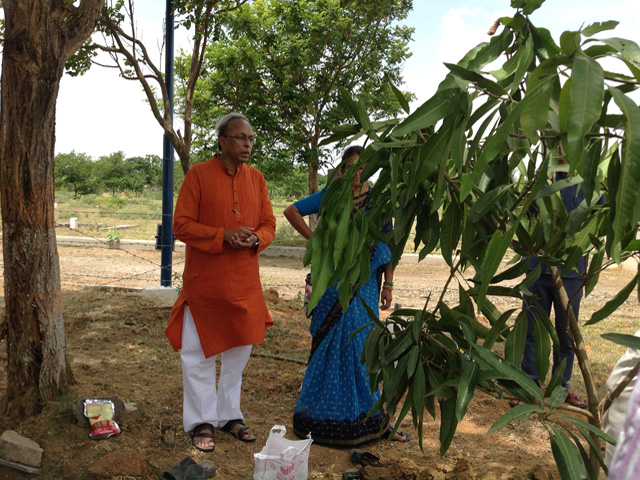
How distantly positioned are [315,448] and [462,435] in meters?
0.98

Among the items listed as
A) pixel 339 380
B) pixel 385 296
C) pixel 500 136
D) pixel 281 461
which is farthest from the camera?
pixel 385 296

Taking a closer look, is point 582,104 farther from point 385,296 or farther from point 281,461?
point 385,296

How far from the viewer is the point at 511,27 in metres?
1.20

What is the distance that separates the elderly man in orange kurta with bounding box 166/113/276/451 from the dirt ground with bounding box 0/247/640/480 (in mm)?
262

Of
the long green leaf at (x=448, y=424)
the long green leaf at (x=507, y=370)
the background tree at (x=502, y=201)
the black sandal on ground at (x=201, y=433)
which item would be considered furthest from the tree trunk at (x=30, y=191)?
the long green leaf at (x=507, y=370)

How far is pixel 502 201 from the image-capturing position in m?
1.45

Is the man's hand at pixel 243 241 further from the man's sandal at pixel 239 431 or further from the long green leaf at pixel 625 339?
the long green leaf at pixel 625 339

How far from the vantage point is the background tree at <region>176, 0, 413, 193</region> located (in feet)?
40.0

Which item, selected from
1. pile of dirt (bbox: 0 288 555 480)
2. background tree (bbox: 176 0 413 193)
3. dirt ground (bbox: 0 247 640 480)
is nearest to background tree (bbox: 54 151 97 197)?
background tree (bbox: 176 0 413 193)

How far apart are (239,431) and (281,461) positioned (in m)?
0.76

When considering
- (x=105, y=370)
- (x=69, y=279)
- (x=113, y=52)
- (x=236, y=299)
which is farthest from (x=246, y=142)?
(x=69, y=279)

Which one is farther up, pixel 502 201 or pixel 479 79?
pixel 479 79

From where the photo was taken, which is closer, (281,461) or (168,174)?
(281,461)

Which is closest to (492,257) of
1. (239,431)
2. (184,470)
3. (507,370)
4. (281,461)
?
(507,370)
